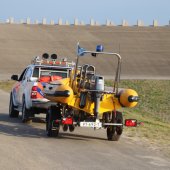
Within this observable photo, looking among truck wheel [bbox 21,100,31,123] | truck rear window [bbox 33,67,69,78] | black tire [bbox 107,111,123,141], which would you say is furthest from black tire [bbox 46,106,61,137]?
truck rear window [bbox 33,67,69,78]

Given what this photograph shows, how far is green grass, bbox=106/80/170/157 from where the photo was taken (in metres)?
17.1

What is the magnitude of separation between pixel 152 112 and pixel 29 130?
44.1 ft

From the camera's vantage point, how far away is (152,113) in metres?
29.6

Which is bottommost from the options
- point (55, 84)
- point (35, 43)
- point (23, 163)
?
point (23, 163)

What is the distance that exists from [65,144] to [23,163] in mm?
3024

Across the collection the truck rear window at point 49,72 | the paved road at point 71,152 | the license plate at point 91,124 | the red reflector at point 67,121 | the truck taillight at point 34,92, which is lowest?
the paved road at point 71,152

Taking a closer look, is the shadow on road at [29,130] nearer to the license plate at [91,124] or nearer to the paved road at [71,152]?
the paved road at [71,152]

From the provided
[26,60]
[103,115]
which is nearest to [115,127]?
[103,115]

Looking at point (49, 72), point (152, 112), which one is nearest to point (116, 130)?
point (49, 72)

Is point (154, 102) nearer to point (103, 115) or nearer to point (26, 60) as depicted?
point (103, 115)

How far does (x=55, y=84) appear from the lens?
16672mm

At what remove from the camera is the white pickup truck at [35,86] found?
1883 cm

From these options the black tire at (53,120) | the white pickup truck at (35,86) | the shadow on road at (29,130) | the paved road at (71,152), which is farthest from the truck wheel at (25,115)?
the black tire at (53,120)

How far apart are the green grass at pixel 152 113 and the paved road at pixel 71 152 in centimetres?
81
